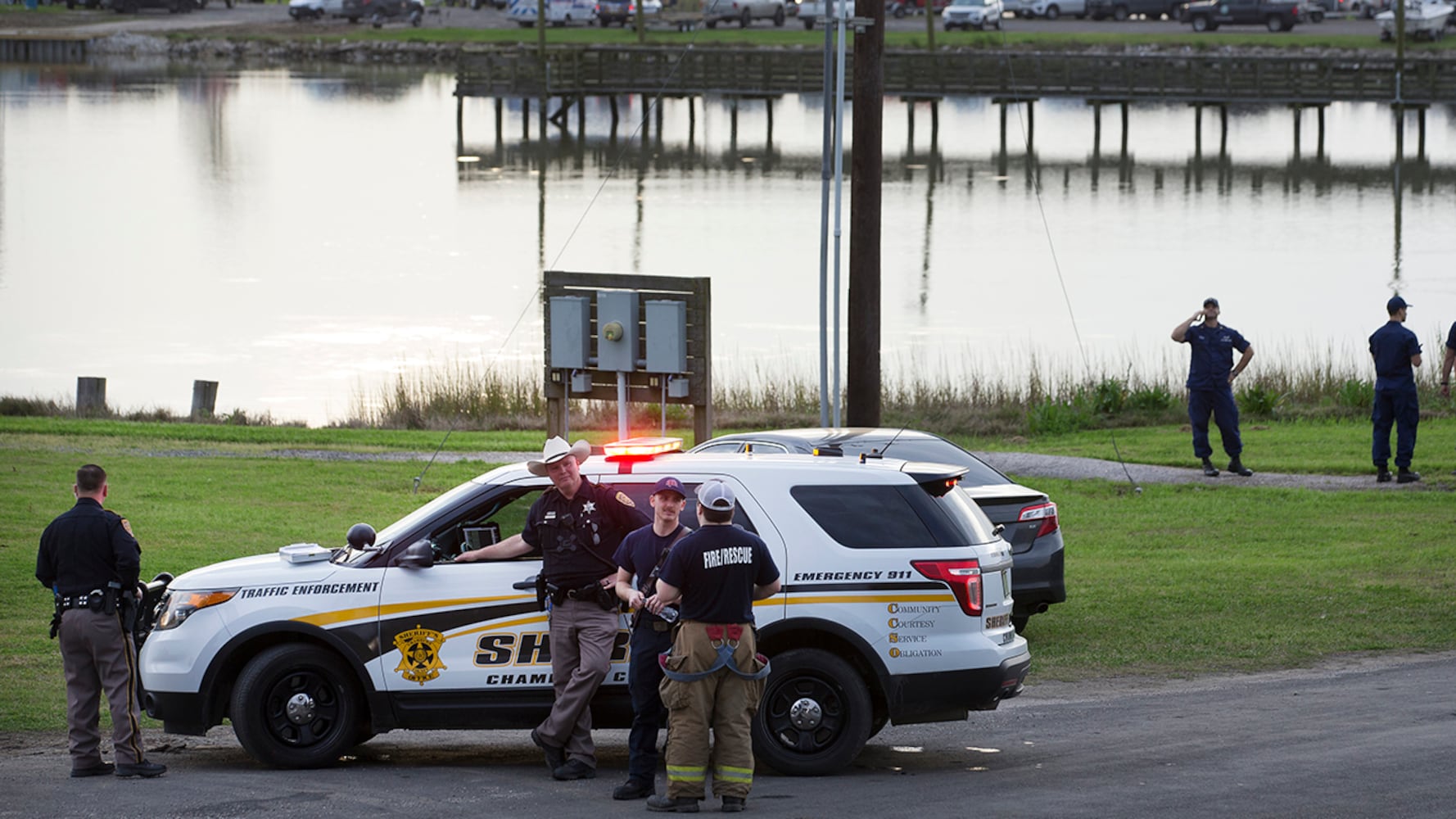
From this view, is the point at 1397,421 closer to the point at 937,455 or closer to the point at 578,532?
the point at 937,455

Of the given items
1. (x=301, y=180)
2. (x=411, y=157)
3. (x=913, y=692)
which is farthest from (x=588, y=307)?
(x=411, y=157)

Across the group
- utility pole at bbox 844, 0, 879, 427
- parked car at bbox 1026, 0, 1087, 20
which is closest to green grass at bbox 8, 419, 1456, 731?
utility pole at bbox 844, 0, 879, 427

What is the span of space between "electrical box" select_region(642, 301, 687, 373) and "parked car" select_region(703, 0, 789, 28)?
7465cm

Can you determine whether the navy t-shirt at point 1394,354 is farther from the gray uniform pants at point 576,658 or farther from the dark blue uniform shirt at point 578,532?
the gray uniform pants at point 576,658

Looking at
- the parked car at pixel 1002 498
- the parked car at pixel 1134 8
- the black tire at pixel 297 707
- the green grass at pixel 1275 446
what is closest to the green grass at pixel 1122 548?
the green grass at pixel 1275 446

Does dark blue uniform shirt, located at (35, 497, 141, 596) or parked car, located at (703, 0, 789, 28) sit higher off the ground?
parked car, located at (703, 0, 789, 28)

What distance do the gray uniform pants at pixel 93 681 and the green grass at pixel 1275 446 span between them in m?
14.0

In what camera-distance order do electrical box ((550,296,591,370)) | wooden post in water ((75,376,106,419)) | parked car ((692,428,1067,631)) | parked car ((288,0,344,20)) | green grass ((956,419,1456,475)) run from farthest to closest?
1. parked car ((288,0,344,20))
2. wooden post in water ((75,376,106,419))
3. green grass ((956,419,1456,475))
4. electrical box ((550,296,591,370))
5. parked car ((692,428,1067,631))

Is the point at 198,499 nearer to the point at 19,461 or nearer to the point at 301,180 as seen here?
the point at 19,461

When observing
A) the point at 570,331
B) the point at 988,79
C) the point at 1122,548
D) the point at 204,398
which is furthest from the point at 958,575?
the point at 988,79

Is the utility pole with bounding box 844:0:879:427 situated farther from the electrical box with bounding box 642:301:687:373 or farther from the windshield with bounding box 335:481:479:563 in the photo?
the windshield with bounding box 335:481:479:563

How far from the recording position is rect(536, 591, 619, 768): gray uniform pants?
29.7ft

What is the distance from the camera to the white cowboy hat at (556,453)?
9.09m

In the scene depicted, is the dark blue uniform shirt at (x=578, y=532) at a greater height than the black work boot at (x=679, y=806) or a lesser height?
greater
